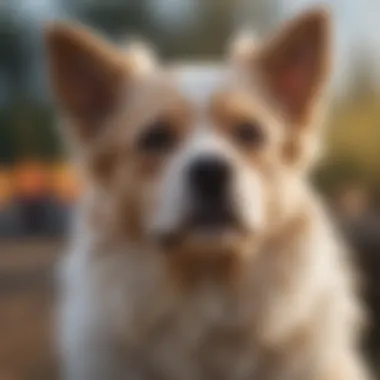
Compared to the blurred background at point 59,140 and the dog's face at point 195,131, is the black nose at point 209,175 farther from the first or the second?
the blurred background at point 59,140

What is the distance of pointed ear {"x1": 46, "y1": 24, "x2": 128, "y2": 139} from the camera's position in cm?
91

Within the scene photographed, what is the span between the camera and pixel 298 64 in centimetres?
94

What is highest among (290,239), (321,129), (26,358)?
(321,129)

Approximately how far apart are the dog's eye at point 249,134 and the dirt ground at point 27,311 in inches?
12.5

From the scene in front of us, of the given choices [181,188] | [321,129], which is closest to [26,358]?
[181,188]

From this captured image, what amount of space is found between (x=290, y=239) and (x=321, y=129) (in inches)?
5.9

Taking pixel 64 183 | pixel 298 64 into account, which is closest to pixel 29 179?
pixel 64 183

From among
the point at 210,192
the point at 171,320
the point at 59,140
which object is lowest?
the point at 171,320

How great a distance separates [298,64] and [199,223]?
224 millimetres

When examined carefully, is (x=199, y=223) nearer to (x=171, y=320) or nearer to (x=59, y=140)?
(x=171, y=320)

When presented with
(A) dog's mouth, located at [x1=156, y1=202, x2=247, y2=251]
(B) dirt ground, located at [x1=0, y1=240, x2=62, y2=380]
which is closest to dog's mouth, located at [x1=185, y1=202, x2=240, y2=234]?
(A) dog's mouth, located at [x1=156, y1=202, x2=247, y2=251]

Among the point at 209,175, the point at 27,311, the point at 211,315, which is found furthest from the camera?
the point at 27,311

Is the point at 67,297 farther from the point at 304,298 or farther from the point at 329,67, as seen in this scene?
the point at 329,67

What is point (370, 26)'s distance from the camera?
1148 millimetres
